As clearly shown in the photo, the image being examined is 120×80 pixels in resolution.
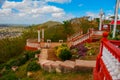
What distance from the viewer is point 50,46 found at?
2202 centimetres

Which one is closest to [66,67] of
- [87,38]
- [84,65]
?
[84,65]

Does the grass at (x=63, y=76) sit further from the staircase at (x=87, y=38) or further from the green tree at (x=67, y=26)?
the green tree at (x=67, y=26)

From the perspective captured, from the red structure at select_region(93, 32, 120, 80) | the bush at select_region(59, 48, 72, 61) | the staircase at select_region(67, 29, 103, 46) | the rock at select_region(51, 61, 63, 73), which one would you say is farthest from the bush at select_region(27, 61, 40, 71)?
the red structure at select_region(93, 32, 120, 80)

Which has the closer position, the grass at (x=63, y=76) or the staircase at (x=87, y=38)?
the grass at (x=63, y=76)

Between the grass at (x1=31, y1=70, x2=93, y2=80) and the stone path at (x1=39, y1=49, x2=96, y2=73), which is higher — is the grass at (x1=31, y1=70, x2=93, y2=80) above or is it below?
below

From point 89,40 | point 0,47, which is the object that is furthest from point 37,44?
point 0,47

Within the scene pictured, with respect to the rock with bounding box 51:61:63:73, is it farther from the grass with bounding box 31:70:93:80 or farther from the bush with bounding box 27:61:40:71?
the bush with bounding box 27:61:40:71

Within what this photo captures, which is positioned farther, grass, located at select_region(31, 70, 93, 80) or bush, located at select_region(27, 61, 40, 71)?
bush, located at select_region(27, 61, 40, 71)

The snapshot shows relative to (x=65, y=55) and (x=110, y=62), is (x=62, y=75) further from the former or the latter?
(x=110, y=62)

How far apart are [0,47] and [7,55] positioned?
4680mm

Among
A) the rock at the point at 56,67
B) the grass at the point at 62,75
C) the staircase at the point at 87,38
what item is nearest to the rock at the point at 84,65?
the grass at the point at 62,75

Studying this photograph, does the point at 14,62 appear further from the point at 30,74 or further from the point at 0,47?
the point at 0,47

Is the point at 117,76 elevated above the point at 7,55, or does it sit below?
above

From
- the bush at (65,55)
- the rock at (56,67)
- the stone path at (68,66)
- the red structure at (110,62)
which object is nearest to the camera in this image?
the red structure at (110,62)
